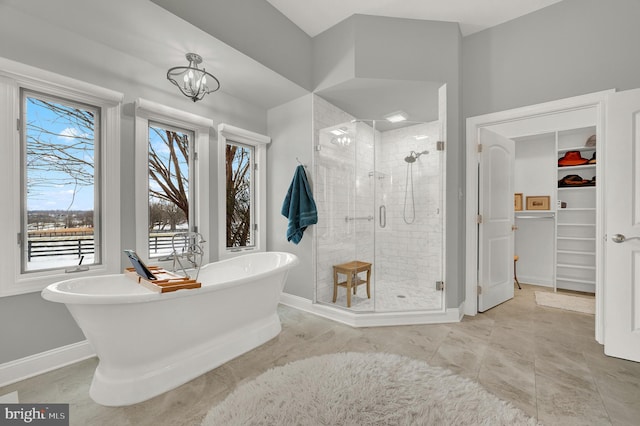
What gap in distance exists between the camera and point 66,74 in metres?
2.01

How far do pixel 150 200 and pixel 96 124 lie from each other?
718 mm

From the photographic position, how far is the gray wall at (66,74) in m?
1.80

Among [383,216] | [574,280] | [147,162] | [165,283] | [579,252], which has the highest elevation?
[147,162]

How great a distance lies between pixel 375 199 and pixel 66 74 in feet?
9.34

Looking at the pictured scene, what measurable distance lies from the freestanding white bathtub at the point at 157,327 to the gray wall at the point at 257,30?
1.93 metres

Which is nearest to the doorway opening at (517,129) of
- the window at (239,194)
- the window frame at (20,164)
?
the window at (239,194)

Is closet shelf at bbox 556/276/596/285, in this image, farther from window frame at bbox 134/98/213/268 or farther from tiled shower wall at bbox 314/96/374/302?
window frame at bbox 134/98/213/268

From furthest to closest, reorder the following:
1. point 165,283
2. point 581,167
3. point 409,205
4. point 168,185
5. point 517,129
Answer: point 517,129 < point 581,167 < point 409,205 < point 168,185 < point 165,283

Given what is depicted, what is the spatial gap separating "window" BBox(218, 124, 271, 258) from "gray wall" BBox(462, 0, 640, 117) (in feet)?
8.13

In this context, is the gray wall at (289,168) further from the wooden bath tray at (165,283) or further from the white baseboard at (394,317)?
the wooden bath tray at (165,283)

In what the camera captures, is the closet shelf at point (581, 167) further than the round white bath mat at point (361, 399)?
Yes

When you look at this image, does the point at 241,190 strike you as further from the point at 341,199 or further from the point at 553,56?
the point at 553,56

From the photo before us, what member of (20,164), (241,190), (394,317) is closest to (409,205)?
(394,317)

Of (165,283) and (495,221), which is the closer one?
(165,283)
